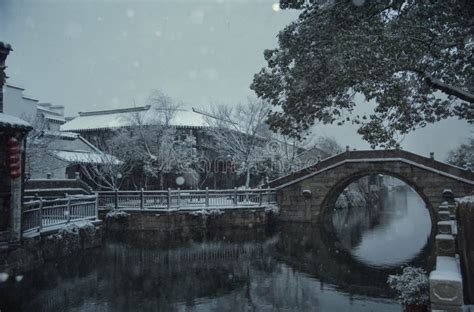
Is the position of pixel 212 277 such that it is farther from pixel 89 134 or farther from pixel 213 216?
pixel 89 134

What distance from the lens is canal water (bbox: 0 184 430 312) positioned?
8.95 metres

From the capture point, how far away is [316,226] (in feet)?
77.6

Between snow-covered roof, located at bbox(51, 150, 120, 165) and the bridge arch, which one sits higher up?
snow-covered roof, located at bbox(51, 150, 120, 165)

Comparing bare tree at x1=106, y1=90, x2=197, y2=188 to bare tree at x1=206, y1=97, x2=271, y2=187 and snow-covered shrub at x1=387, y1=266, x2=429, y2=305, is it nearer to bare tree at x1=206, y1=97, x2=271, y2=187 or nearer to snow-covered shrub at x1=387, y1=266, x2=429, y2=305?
bare tree at x1=206, y1=97, x2=271, y2=187

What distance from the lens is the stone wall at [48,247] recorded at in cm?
1055

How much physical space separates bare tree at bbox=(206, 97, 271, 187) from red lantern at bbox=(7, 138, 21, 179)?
18.6 metres

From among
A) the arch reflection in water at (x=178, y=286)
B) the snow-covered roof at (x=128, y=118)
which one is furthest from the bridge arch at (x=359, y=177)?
the snow-covered roof at (x=128, y=118)

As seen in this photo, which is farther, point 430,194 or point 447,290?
point 430,194

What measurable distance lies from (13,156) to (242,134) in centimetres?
2070

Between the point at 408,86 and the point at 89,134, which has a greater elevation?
the point at 89,134

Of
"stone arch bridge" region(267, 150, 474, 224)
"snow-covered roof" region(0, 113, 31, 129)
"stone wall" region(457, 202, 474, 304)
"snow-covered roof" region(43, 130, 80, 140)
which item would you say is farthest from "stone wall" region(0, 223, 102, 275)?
"snow-covered roof" region(43, 130, 80, 140)

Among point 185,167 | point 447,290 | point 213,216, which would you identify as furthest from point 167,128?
point 447,290

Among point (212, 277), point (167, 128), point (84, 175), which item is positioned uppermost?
point (167, 128)

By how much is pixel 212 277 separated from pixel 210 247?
16.4ft
